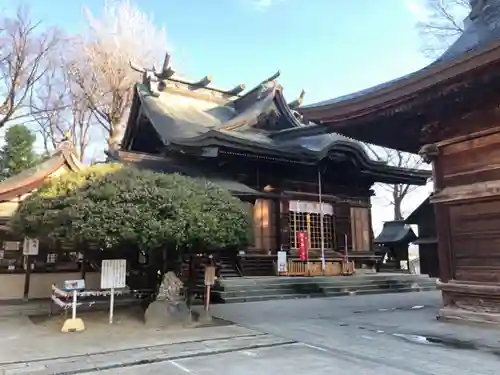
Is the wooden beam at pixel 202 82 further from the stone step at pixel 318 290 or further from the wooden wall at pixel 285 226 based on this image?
the stone step at pixel 318 290

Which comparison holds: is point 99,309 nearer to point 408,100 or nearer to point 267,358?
point 267,358

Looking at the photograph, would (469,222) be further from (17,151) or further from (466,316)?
(17,151)

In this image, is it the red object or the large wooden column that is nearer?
the large wooden column

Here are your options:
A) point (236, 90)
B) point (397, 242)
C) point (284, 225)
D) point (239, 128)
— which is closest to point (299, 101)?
point (236, 90)

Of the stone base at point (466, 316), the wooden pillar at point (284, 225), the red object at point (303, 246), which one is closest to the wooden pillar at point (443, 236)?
the stone base at point (466, 316)

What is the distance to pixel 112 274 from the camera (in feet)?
25.9

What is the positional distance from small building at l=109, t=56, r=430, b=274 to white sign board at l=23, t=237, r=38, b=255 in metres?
4.06

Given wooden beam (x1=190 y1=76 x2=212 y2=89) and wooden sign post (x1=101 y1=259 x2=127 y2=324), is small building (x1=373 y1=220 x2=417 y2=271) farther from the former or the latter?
wooden sign post (x1=101 y1=259 x2=127 y2=324)

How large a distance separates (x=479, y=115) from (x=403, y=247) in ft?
65.4

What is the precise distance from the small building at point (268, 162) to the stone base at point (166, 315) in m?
5.50

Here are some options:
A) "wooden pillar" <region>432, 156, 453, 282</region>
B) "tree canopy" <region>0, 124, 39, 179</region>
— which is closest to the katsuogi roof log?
"tree canopy" <region>0, 124, 39, 179</region>

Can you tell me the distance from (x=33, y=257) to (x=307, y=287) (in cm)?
771

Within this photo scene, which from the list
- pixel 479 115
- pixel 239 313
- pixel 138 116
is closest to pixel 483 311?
pixel 479 115

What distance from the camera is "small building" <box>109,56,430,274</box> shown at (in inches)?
572
